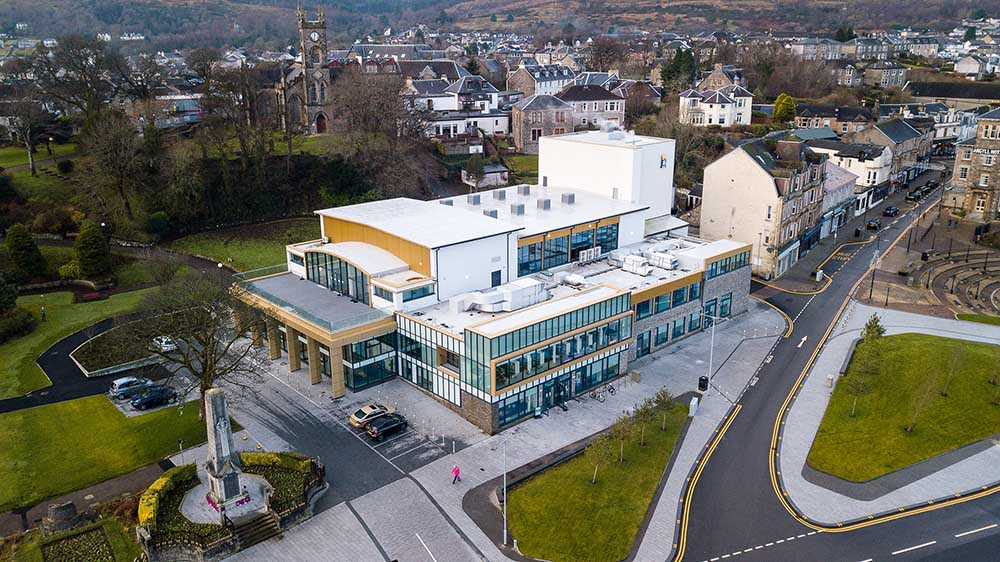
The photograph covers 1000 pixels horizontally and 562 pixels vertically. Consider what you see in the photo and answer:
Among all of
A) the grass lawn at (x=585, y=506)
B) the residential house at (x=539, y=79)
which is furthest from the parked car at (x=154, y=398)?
the residential house at (x=539, y=79)

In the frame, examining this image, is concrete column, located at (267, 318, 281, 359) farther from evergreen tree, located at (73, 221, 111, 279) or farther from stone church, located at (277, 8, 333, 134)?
stone church, located at (277, 8, 333, 134)

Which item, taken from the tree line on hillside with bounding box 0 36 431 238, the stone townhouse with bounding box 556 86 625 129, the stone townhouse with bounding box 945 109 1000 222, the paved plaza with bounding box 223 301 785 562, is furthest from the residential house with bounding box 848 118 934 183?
the tree line on hillside with bounding box 0 36 431 238

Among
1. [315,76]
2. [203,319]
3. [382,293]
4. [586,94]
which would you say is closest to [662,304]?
[382,293]

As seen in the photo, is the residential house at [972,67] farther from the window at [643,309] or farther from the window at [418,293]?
the window at [418,293]

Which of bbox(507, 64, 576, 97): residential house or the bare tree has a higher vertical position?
bbox(507, 64, 576, 97): residential house

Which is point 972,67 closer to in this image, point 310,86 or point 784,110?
point 784,110
